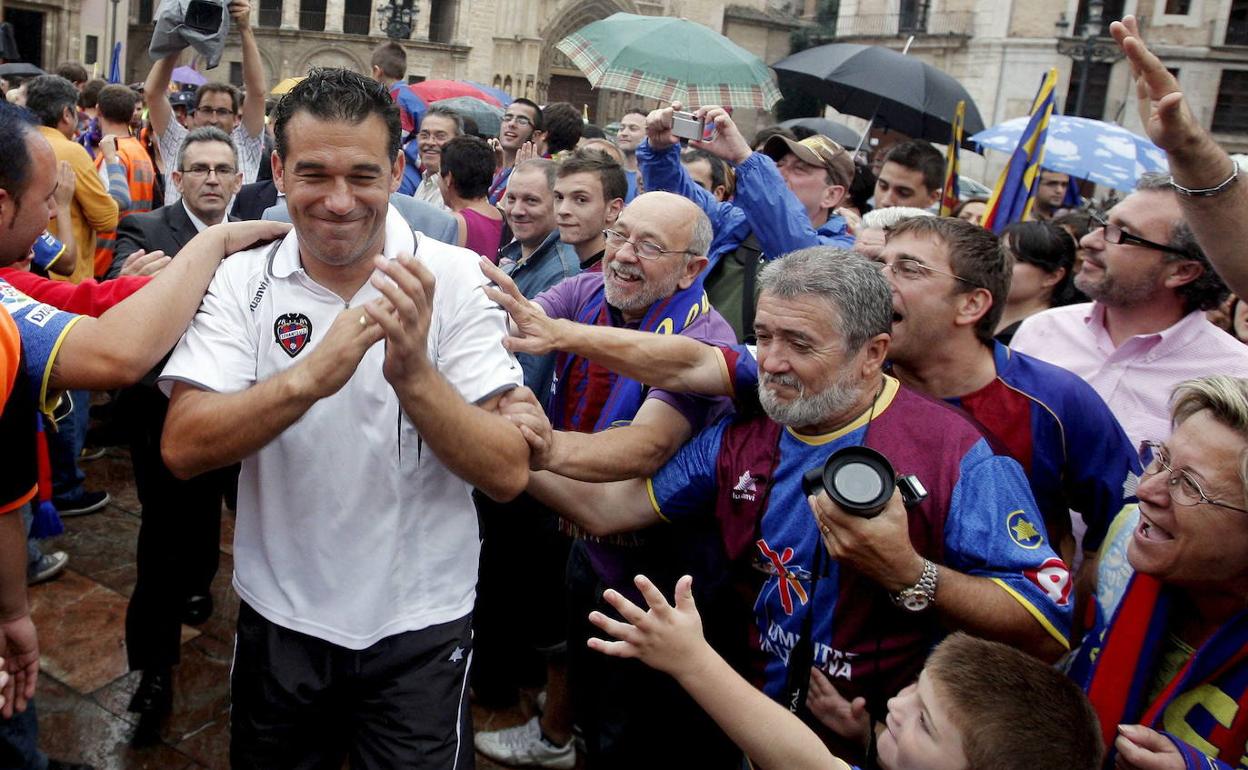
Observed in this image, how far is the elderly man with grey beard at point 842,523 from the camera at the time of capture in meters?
2.25

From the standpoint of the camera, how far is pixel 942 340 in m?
3.00

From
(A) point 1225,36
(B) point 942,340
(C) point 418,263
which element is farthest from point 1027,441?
(A) point 1225,36

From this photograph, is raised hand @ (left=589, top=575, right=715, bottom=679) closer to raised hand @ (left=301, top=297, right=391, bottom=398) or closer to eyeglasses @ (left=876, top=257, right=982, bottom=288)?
raised hand @ (left=301, top=297, right=391, bottom=398)

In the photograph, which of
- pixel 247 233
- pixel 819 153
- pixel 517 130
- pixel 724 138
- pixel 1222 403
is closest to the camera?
pixel 1222 403

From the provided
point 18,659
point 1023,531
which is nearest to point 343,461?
point 18,659

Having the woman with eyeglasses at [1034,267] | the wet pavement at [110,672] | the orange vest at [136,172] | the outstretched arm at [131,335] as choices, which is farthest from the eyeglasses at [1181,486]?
the orange vest at [136,172]

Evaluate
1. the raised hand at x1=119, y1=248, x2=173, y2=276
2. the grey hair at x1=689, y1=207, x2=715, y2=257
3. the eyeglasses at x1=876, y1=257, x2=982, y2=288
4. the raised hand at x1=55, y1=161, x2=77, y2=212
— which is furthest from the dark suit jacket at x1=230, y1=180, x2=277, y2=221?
the eyeglasses at x1=876, y1=257, x2=982, y2=288

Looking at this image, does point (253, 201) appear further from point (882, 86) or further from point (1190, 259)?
point (882, 86)

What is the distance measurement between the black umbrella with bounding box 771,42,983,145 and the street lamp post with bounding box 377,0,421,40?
108 feet

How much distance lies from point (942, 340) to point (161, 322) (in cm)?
223

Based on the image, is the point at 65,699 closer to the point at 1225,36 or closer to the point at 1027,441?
the point at 1027,441

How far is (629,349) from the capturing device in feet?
9.02

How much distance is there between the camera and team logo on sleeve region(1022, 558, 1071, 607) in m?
2.27

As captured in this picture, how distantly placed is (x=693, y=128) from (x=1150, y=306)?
6.23 feet
